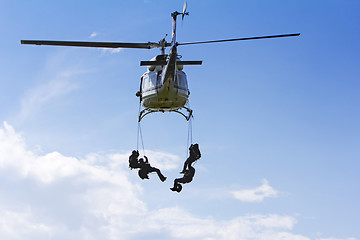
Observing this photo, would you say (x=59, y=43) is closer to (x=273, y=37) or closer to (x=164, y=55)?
(x=164, y=55)

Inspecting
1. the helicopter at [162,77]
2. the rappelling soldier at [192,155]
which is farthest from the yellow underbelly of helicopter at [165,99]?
the rappelling soldier at [192,155]

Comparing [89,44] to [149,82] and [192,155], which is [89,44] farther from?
[192,155]

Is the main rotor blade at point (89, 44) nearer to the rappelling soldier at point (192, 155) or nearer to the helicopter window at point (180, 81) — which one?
the helicopter window at point (180, 81)

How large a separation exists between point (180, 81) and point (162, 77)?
1.37m

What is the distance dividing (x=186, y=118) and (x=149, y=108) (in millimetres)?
2489

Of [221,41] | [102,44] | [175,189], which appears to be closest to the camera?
[221,41]

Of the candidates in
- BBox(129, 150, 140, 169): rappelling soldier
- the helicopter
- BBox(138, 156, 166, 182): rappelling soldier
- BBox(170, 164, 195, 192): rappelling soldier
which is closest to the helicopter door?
the helicopter

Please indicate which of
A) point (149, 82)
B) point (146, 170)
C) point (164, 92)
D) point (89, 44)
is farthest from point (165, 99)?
point (89, 44)

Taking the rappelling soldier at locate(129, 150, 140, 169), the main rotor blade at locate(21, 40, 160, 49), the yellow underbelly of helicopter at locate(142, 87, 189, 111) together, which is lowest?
the rappelling soldier at locate(129, 150, 140, 169)

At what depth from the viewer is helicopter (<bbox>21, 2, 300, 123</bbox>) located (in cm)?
2588

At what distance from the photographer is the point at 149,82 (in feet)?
92.1

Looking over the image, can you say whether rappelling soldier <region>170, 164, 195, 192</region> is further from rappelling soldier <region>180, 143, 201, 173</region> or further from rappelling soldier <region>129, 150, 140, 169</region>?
rappelling soldier <region>129, 150, 140, 169</region>

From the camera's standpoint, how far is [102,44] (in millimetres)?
26219

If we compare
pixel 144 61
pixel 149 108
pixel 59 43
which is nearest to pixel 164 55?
pixel 144 61
